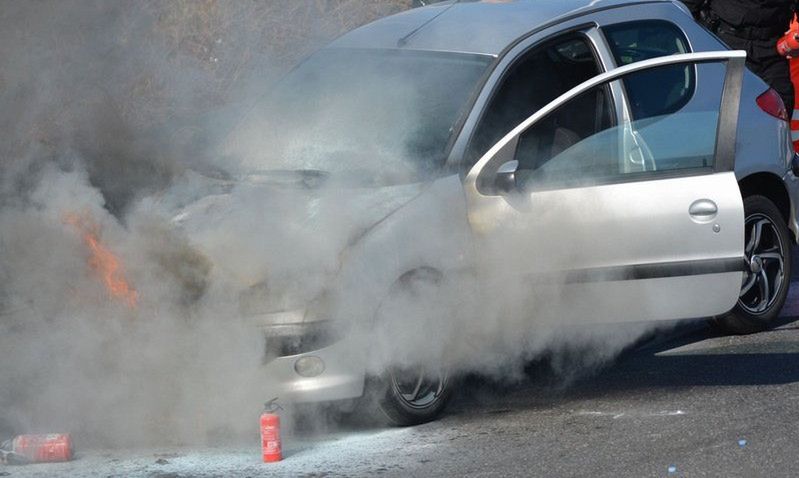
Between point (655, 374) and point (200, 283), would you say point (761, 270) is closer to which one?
point (655, 374)

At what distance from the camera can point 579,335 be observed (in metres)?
5.98

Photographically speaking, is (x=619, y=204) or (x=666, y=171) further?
(x=666, y=171)

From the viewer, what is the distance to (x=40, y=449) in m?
5.09

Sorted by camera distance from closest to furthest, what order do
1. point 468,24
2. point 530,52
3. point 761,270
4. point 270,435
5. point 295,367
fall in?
1. point 270,435
2. point 295,367
3. point 530,52
4. point 468,24
5. point 761,270

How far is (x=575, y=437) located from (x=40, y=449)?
2119 millimetres

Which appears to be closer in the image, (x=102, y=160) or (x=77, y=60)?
(x=102, y=160)

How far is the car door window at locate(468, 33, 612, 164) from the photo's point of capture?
19.7 ft

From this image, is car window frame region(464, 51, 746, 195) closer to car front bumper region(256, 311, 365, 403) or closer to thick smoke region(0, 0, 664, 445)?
thick smoke region(0, 0, 664, 445)

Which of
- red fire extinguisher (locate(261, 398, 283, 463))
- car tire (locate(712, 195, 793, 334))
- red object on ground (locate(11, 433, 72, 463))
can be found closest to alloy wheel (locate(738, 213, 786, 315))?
car tire (locate(712, 195, 793, 334))

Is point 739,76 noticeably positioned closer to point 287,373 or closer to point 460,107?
point 460,107

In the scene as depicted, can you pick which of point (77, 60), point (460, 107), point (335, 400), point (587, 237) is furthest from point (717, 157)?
point (77, 60)

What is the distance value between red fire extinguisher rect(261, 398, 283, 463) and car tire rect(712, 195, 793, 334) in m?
2.93

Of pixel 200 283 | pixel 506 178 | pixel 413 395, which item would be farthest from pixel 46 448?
pixel 506 178

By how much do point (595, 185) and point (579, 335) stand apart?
69cm
